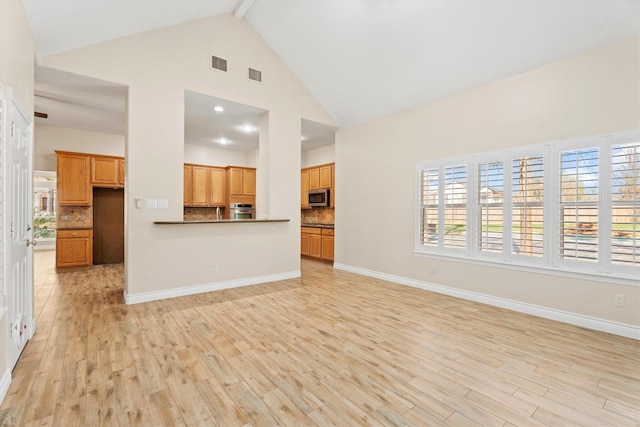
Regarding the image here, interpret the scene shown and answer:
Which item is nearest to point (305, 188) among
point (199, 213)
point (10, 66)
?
point (199, 213)

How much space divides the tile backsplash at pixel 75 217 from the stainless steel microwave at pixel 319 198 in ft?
16.3

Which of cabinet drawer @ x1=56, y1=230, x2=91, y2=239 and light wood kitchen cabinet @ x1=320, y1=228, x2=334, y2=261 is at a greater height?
cabinet drawer @ x1=56, y1=230, x2=91, y2=239

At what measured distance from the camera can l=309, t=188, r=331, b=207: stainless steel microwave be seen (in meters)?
7.20

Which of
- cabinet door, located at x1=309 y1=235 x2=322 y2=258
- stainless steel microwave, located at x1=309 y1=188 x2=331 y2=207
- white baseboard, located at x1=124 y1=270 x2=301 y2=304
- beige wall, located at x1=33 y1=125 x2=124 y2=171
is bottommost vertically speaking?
white baseboard, located at x1=124 y1=270 x2=301 y2=304

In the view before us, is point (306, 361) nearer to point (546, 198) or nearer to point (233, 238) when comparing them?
point (233, 238)

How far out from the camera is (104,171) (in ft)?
21.0

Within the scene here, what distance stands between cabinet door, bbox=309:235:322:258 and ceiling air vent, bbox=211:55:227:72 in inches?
166

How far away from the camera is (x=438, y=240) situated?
4.44 m

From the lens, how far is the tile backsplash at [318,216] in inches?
307

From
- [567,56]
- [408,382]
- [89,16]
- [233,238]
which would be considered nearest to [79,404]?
[408,382]

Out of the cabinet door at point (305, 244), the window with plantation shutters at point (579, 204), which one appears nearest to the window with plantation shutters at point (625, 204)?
the window with plantation shutters at point (579, 204)

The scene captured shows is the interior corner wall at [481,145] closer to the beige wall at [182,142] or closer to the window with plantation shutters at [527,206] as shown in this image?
the window with plantation shutters at [527,206]

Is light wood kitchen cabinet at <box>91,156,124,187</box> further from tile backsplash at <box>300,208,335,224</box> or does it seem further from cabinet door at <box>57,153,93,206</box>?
tile backsplash at <box>300,208,335,224</box>

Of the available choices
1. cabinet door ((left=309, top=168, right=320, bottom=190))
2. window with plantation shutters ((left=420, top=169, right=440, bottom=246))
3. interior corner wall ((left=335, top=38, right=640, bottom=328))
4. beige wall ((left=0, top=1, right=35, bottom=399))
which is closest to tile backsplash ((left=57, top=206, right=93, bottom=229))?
beige wall ((left=0, top=1, right=35, bottom=399))
